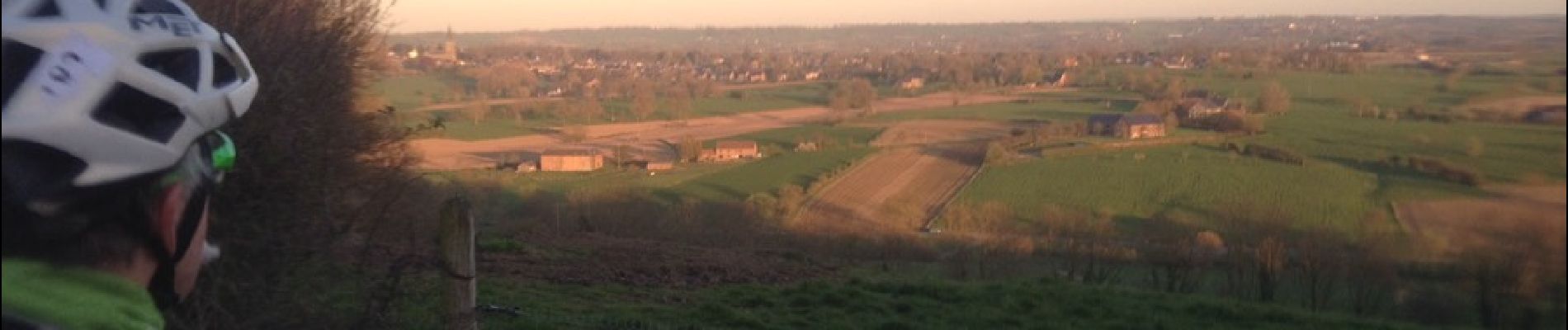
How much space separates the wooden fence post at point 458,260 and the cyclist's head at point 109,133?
13.8 feet

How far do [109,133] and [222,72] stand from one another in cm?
39

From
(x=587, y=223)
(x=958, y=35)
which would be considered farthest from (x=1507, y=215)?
(x=958, y=35)

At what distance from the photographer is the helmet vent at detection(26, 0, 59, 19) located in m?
1.93

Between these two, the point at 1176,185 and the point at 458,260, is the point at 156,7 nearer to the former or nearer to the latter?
the point at 458,260

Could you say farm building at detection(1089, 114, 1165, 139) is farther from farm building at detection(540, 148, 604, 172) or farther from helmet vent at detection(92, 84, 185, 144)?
helmet vent at detection(92, 84, 185, 144)

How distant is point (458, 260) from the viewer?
6484 millimetres

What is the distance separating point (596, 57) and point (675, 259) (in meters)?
19.9

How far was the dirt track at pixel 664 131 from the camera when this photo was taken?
75.3ft

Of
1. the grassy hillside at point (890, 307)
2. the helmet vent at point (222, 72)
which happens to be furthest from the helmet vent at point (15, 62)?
the grassy hillside at point (890, 307)

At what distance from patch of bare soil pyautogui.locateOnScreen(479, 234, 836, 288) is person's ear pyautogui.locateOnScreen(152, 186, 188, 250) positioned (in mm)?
11555

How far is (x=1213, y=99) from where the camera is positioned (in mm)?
11430

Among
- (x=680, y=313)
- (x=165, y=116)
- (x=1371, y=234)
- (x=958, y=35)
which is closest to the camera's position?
(x=165, y=116)

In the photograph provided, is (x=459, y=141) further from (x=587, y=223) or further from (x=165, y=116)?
(x=165, y=116)

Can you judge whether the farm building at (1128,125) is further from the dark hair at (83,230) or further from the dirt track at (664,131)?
the dark hair at (83,230)
